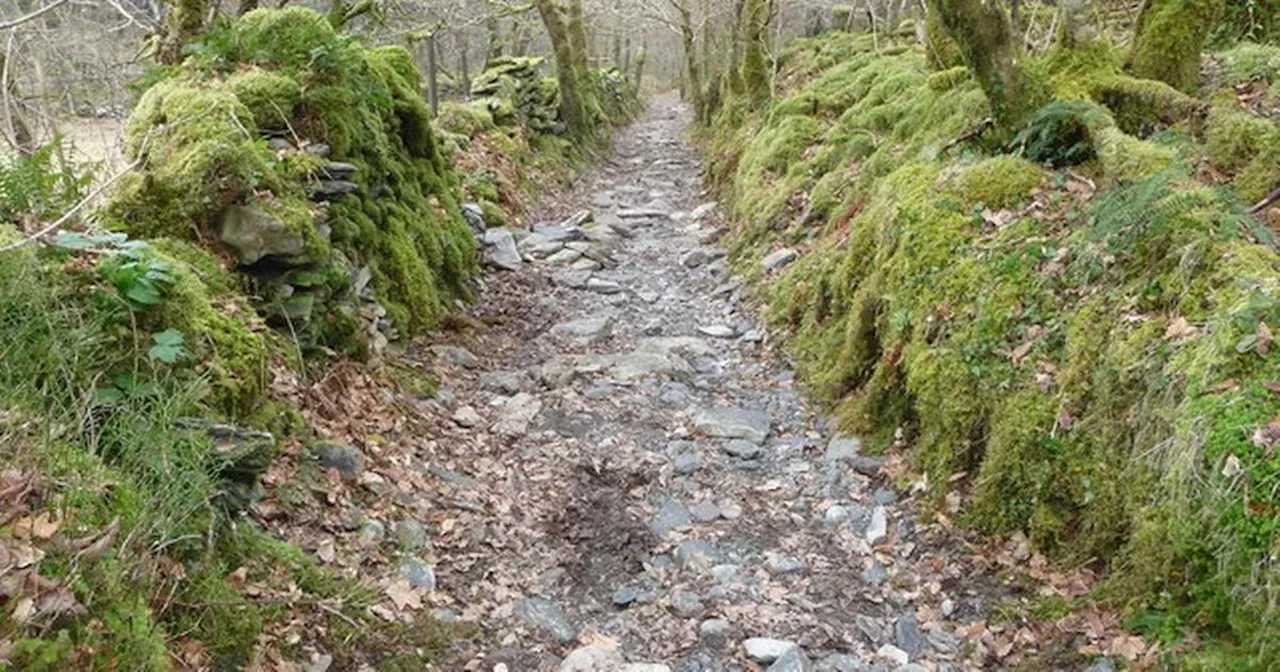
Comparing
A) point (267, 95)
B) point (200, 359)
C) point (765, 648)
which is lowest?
point (765, 648)

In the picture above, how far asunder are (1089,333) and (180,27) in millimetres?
7545

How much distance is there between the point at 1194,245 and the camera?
4.15 metres

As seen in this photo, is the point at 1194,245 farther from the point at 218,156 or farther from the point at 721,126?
the point at 721,126

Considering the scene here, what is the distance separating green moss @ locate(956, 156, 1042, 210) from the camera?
5.97m

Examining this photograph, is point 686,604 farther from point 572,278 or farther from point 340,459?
point 572,278

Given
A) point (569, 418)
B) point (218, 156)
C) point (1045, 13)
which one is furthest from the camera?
point (1045, 13)

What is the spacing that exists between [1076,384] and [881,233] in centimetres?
282

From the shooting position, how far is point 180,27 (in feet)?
22.7

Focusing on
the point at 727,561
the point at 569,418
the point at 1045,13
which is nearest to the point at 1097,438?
the point at 727,561

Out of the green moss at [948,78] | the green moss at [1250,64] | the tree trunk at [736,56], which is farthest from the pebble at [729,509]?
the tree trunk at [736,56]

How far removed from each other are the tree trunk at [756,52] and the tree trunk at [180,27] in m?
12.2

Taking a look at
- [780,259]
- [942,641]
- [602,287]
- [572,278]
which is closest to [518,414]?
[942,641]

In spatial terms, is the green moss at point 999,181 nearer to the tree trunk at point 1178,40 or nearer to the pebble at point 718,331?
the tree trunk at point 1178,40

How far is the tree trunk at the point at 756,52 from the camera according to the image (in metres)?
17.0
